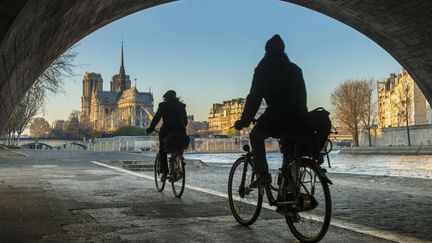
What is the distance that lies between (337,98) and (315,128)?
67.9 meters

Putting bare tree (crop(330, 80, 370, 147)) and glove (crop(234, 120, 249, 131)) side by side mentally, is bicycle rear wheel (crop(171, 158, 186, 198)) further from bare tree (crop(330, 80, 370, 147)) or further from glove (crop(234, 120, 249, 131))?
bare tree (crop(330, 80, 370, 147))

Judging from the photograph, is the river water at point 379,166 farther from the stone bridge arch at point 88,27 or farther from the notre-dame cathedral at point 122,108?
the notre-dame cathedral at point 122,108

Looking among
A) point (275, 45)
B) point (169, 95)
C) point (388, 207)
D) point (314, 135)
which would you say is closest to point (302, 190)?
point (314, 135)

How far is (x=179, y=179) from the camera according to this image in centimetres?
888

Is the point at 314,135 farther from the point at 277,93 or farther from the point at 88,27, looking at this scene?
the point at 88,27

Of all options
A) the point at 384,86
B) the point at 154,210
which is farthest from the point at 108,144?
the point at 154,210

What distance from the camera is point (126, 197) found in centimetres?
865

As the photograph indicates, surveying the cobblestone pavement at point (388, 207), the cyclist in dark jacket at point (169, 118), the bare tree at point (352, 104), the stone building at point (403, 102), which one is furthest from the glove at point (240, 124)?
the bare tree at point (352, 104)

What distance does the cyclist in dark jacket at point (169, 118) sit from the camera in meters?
9.35

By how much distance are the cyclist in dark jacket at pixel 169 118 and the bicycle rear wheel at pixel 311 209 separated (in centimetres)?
466

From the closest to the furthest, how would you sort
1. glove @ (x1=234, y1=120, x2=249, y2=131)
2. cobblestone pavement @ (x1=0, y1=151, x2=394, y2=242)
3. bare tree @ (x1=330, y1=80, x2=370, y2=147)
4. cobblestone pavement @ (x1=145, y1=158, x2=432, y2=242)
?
cobblestone pavement @ (x1=0, y1=151, x2=394, y2=242) < glove @ (x1=234, y1=120, x2=249, y2=131) < cobblestone pavement @ (x1=145, y1=158, x2=432, y2=242) < bare tree @ (x1=330, y1=80, x2=370, y2=147)

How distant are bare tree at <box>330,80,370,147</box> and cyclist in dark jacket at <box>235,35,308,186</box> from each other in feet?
217

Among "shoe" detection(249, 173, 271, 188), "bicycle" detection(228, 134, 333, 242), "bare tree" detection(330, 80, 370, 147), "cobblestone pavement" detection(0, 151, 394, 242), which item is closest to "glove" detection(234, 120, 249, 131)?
"bicycle" detection(228, 134, 333, 242)

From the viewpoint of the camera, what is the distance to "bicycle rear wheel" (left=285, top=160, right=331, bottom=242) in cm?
452
